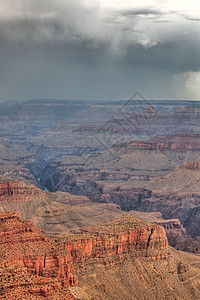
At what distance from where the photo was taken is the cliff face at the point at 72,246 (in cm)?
5641

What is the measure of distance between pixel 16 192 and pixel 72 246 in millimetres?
69645

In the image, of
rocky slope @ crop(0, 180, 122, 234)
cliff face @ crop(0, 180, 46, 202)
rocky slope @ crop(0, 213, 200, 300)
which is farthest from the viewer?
cliff face @ crop(0, 180, 46, 202)

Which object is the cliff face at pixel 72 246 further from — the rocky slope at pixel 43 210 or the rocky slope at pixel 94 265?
the rocky slope at pixel 43 210

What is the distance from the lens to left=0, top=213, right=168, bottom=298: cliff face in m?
56.4

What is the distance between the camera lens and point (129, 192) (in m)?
187

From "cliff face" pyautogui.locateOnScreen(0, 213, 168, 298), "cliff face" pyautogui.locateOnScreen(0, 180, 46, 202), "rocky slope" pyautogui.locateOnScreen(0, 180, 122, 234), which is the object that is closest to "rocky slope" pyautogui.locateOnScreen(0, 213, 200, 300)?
"cliff face" pyautogui.locateOnScreen(0, 213, 168, 298)

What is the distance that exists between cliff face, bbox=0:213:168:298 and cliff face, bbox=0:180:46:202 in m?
54.8

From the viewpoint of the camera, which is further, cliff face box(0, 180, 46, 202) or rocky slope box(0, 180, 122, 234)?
cliff face box(0, 180, 46, 202)

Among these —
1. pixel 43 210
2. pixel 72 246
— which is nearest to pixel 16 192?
pixel 43 210

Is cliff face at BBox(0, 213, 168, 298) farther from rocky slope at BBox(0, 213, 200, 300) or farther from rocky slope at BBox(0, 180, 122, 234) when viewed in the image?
rocky slope at BBox(0, 180, 122, 234)

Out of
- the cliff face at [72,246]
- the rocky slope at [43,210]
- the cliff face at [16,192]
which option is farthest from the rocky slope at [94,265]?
the cliff face at [16,192]

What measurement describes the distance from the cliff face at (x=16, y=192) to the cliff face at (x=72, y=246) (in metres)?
54.8

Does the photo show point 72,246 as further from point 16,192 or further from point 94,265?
point 16,192

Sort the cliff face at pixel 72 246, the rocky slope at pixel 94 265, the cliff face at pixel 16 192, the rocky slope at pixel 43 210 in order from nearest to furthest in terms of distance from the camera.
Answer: the rocky slope at pixel 94 265 → the cliff face at pixel 72 246 → the rocky slope at pixel 43 210 → the cliff face at pixel 16 192
